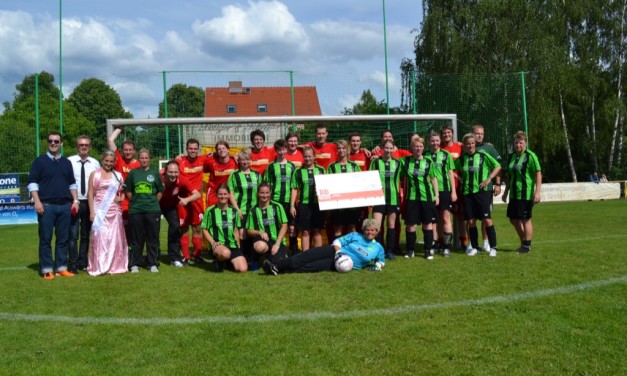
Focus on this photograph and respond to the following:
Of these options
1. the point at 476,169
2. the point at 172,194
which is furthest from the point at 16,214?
the point at 476,169

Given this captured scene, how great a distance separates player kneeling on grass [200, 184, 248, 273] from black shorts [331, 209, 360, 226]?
144 cm

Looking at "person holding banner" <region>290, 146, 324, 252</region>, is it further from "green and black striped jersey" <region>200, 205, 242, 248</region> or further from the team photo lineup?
A: "green and black striped jersey" <region>200, 205, 242, 248</region>

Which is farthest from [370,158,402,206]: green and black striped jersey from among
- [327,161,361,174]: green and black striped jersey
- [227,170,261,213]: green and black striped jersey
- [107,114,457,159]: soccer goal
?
[107,114,457,159]: soccer goal

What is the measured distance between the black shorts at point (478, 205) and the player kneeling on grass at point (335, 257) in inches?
71.7

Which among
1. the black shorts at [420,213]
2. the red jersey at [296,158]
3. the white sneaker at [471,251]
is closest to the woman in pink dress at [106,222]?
the red jersey at [296,158]

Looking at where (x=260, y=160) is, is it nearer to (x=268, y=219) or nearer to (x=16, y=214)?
(x=268, y=219)

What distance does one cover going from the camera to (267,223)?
7.65 meters

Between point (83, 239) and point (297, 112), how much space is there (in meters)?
9.29

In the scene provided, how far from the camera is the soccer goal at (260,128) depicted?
409 inches

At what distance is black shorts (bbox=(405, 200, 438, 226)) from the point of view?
7.94 m

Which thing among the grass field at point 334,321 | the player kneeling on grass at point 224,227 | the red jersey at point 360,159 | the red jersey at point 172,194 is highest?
the red jersey at point 360,159

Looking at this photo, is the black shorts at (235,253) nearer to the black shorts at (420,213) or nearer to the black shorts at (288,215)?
the black shorts at (288,215)

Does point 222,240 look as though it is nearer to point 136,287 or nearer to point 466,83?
point 136,287

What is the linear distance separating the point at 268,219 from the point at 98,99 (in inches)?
1052
